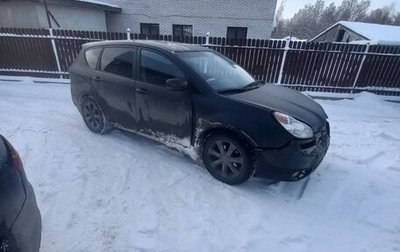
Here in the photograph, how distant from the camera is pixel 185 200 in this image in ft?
10.0

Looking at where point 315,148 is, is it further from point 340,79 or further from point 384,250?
point 340,79

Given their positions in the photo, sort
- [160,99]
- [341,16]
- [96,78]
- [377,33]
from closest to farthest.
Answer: [160,99] → [96,78] → [377,33] → [341,16]

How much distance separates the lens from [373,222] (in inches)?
113

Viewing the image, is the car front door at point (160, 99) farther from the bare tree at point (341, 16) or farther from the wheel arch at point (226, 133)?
the bare tree at point (341, 16)

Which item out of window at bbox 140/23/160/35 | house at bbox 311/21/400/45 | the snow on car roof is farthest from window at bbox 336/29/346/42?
window at bbox 140/23/160/35

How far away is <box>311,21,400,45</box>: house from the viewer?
49.0ft

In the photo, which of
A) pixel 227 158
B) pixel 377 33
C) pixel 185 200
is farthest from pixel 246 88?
pixel 377 33

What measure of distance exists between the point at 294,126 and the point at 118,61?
9.36 ft

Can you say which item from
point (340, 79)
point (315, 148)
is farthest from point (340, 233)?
point (340, 79)

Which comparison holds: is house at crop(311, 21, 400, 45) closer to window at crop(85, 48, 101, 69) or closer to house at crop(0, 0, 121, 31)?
window at crop(85, 48, 101, 69)

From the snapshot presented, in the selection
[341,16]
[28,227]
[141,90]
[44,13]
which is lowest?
[28,227]

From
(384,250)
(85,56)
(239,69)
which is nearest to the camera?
(384,250)

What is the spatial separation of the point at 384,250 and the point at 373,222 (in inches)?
15.4

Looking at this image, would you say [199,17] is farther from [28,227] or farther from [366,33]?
[28,227]
